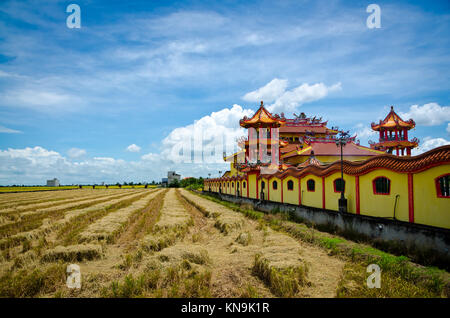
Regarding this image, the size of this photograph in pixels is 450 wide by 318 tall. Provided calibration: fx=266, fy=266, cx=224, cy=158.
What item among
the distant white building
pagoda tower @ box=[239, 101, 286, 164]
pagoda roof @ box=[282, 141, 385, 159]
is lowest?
the distant white building

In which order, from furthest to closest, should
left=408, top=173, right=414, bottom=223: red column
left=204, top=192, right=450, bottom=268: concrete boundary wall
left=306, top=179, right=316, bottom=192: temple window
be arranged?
left=306, top=179, right=316, bottom=192: temple window
left=408, top=173, right=414, bottom=223: red column
left=204, top=192, right=450, bottom=268: concrete boundary wall

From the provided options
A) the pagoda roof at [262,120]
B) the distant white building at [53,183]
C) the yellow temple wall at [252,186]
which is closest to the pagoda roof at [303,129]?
the pagoda roof at [262,120]

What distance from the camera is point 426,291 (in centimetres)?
598

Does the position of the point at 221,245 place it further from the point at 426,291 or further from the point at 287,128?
the point at 287,128

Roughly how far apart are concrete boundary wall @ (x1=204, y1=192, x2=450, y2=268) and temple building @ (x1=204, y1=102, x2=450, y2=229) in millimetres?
648

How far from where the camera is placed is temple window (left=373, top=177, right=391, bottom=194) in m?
10.9

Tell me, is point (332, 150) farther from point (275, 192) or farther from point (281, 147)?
point (275, 192)

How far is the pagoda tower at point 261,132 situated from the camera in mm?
30297

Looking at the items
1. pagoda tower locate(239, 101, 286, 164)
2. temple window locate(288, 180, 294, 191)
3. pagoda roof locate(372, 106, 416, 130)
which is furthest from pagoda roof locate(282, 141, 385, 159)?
temple window locate(288, 180, 294, 191)

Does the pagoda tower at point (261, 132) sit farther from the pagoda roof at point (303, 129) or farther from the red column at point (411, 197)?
the red column at point (411, 197)

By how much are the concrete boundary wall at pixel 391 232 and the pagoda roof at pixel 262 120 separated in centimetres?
1693

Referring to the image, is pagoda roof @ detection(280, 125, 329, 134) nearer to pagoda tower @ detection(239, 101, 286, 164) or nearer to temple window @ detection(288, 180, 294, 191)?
pagoda tower @ detection(239, 101, 286, 164)

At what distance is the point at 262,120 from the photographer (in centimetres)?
3061
